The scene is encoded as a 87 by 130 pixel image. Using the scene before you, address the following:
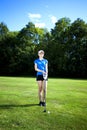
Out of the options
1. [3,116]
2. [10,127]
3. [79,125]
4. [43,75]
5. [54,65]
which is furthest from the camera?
[54,65]

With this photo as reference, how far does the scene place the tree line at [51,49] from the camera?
56059mm

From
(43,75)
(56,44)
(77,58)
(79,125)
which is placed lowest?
(79,125)

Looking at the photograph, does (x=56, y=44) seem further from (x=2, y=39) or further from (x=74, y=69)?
(x=2, y=39)

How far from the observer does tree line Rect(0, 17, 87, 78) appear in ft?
184

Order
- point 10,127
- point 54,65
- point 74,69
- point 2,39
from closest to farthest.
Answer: point 10,127 → point 74,69 → point 54,65 → point 2,39

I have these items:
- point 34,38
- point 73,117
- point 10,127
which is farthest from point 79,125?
point 34,38

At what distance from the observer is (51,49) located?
5975 cm

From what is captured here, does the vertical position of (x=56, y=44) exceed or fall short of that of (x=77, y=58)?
it exceeds it

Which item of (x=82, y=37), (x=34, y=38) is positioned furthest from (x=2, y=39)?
(x=82, y=37)

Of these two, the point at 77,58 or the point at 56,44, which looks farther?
the point at 56,44

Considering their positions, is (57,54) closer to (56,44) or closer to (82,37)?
(56,44)

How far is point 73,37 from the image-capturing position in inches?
2340

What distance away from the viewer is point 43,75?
10.6m

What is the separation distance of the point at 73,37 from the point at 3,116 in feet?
172
